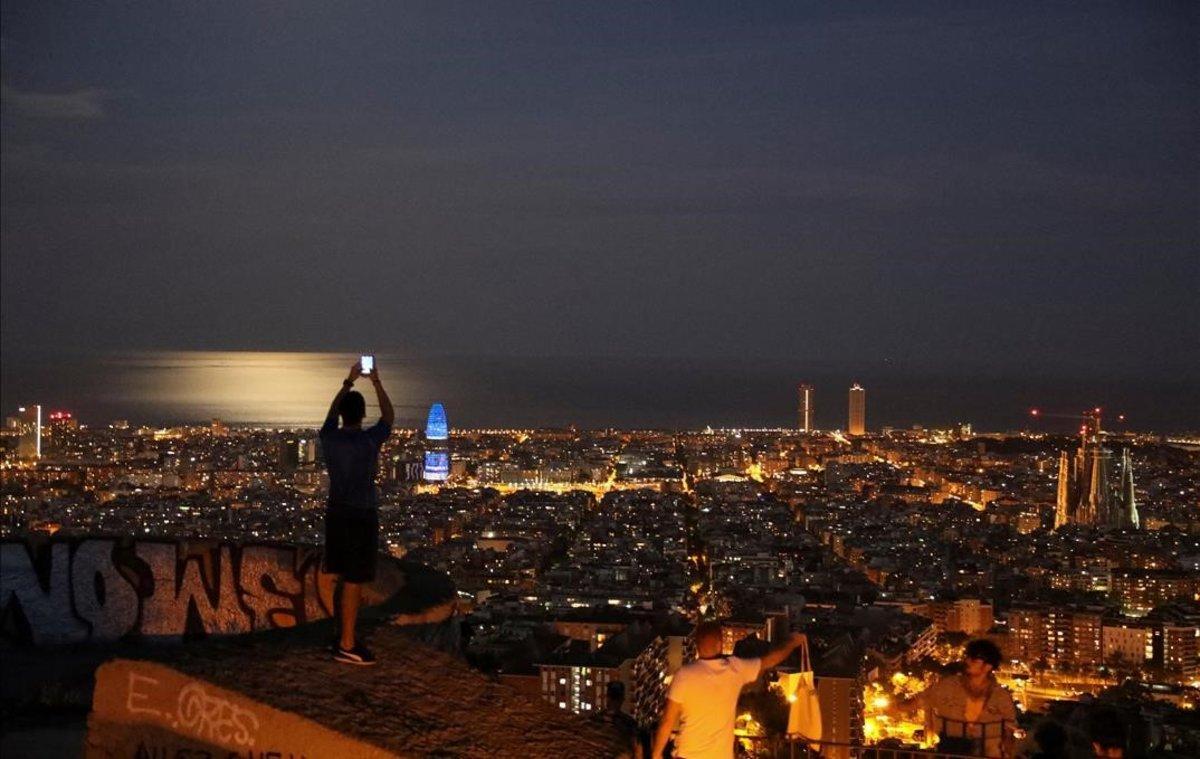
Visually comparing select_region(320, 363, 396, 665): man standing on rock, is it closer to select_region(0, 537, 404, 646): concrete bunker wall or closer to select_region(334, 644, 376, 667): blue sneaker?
select_region(334, 644, 376, 667): blue sneaker

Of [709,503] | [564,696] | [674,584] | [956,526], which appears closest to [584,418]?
[709,503]

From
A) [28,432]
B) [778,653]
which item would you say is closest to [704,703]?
[778,653]

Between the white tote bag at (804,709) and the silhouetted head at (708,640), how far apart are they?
0.76 metres

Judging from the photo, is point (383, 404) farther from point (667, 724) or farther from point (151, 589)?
point (151, 589)

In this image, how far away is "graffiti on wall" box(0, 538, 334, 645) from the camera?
20.3ft

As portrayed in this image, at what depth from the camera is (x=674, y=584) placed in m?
27.2

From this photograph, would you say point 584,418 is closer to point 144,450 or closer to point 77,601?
point 144,450

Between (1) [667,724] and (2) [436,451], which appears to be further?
(2) [436,451]

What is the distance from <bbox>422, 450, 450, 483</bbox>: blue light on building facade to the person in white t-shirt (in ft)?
150

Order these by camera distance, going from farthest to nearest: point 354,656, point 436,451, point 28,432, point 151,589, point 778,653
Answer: point 436,451 < point 28,432 < point 151,589 < point 354,656 < point 778,653

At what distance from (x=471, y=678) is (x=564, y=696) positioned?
5.21 m

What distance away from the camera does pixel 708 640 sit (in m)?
3.80

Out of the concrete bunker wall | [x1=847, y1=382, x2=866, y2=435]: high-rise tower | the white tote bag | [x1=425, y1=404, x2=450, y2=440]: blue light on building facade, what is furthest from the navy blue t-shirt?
[x1=847, y1=382, x2=866, y2=435]: high-rise tower

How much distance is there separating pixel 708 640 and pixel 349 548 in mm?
1257
